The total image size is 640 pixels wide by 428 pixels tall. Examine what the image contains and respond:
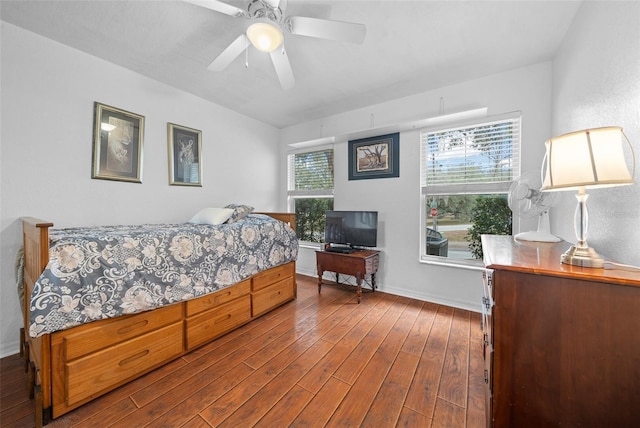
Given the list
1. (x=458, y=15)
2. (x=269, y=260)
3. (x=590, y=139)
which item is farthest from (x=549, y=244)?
(x=269, y=260)

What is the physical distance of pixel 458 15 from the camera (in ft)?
5.64

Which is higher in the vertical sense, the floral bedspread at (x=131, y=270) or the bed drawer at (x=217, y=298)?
the floral bedspread at (x=131, y=270)

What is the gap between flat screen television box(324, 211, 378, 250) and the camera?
3.07 m

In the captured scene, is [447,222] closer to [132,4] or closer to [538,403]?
[538,403]

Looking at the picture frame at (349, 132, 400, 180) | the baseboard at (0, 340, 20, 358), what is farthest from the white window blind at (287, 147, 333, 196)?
the baseboard at (0, 340, 20, 358)

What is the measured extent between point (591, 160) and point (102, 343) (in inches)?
103

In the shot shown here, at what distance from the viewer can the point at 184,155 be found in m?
2.89

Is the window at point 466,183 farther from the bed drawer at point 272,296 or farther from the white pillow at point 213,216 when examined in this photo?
the white pillow at point 213,216

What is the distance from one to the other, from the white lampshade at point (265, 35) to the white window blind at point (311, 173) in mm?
2212

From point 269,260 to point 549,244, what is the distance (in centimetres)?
234

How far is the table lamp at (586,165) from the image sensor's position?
85cm

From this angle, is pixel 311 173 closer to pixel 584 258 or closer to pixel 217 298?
pixel 217 298

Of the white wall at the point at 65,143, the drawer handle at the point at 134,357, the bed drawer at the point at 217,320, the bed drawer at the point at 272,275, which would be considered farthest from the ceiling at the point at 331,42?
the drawer handle at the point at 134,357

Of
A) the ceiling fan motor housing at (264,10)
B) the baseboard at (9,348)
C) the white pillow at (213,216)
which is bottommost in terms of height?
the baseboard at (9,348)
